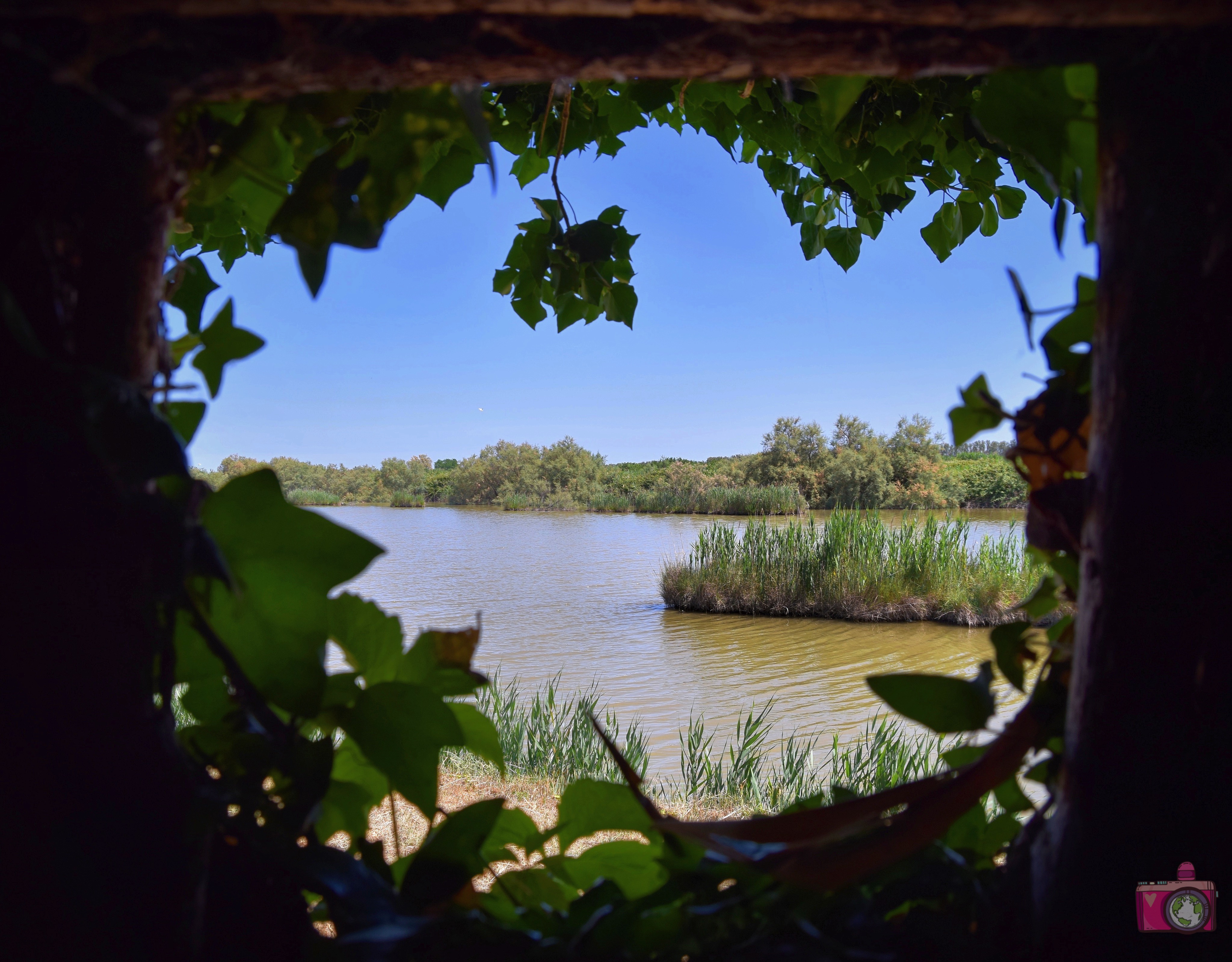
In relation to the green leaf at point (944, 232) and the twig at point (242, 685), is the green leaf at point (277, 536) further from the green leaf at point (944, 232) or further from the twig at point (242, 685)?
the green leaf at point (944, 232)

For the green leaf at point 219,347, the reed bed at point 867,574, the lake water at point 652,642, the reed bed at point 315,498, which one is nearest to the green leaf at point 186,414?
the green leaf at point 219,347

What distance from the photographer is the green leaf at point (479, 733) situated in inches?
13.0

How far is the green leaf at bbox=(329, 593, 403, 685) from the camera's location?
31 centimetres

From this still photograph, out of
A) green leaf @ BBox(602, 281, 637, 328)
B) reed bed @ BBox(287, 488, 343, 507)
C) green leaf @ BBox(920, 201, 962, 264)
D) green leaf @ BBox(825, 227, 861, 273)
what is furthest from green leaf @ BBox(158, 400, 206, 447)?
reed bed @ BBox(287, 488, 343, 507)

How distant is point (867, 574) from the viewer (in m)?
6.78

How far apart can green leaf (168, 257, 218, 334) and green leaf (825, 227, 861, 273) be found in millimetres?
1536

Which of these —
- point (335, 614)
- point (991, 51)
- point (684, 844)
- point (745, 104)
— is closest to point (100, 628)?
point (335, 614)

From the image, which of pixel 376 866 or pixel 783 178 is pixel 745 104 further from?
pixel 376 866

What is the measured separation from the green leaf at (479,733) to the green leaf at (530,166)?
1086 mm

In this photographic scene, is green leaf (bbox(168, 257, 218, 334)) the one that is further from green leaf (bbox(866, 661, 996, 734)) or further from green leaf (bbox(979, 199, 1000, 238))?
green leaf (bbox(979, 199, 1000, 238))

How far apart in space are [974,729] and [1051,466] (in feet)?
0.35

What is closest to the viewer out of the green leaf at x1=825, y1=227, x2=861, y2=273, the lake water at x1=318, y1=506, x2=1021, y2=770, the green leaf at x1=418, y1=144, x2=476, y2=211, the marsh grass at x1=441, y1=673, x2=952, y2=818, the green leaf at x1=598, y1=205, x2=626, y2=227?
the green leaf at x1=418, y1=144, x2=476, y2=211

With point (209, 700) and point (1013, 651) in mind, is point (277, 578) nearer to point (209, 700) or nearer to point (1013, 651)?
point (209, 700)

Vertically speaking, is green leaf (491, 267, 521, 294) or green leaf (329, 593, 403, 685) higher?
green leaf (491, 267, 521, 294)
